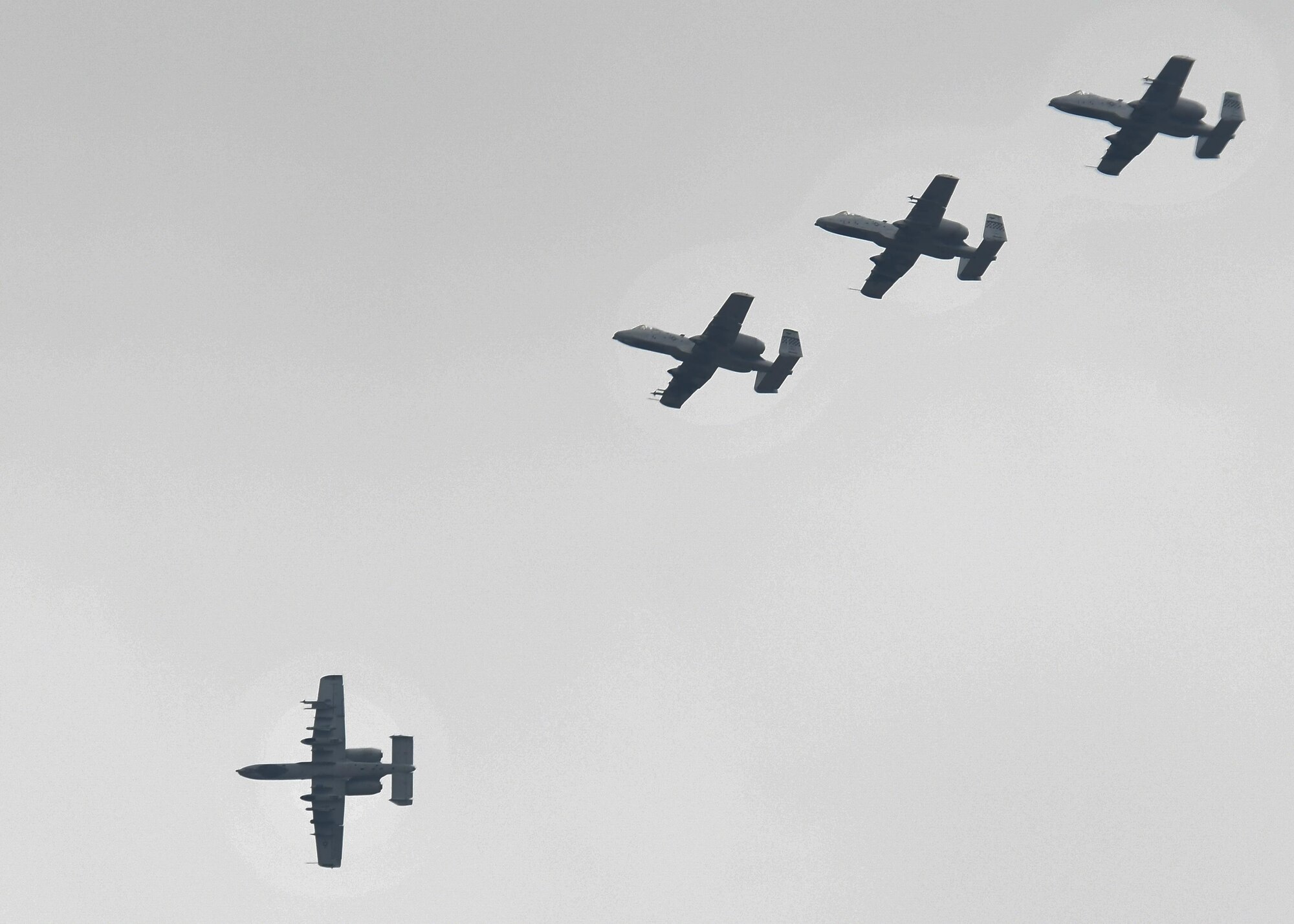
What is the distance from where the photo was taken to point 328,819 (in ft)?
423

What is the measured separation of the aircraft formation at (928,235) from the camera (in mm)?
116250

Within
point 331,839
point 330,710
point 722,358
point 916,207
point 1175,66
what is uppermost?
point 1175,66

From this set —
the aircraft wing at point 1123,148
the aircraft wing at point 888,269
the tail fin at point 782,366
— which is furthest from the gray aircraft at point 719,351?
the aircraft wing at point 1123,148

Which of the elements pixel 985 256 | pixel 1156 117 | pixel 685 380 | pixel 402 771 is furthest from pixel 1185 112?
pixel 402 771

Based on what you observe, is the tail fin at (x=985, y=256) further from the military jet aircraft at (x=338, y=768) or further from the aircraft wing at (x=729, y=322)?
the military jet aircraft at (x=338, y=768)

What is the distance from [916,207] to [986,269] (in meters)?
9.31

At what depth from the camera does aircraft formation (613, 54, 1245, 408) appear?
11625 centimetres

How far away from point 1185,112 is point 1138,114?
3.51 m

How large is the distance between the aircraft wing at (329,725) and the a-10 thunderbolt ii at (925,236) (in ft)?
182

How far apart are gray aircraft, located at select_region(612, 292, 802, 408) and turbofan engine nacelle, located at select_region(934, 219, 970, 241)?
46.5ft

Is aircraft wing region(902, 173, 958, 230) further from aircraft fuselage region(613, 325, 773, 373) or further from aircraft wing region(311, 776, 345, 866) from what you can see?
aircraft wing region(311, 776, 345, 866)

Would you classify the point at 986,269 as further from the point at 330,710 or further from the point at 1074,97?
the point at 330,710

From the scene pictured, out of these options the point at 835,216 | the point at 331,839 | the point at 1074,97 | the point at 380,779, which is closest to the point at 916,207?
the point at 835,216

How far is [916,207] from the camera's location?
115875 mm
